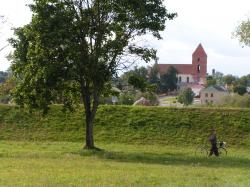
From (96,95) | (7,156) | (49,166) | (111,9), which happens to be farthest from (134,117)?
(49,166)

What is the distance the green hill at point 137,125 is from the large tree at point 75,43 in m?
10.3

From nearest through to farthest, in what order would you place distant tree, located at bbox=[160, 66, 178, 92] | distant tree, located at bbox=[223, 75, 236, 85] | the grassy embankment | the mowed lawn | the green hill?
the mowed lawn
the grassy embankment
the green hill
distant tree, located at bbox=[160, 66, 178, 92]
distant tree, located at bbox=[223, 75, 236, 85]

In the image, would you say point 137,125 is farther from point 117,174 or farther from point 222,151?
point 117,174

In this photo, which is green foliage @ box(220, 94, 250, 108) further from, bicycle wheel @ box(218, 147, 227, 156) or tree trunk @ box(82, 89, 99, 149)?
tree trunk @ box(82, 89, 99, 149)

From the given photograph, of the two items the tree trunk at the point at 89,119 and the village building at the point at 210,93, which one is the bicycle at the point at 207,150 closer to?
the tree trunk at the point at 89,119

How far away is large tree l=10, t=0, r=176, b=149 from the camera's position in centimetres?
3219

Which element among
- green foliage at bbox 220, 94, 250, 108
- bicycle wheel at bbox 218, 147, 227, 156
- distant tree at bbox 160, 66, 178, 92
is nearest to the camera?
bicycle wheel at bbox 218, 147, 227, 156

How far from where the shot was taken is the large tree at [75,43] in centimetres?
3219

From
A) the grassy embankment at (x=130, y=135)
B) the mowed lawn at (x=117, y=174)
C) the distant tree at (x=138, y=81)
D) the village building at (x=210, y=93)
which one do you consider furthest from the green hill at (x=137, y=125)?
the village building at (x=210, y=93)

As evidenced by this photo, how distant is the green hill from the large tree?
33.7 ft

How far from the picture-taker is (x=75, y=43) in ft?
107

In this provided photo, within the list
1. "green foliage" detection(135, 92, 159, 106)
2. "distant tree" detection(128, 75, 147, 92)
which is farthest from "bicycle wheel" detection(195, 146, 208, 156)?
"distant tree" detection(128, 75, 147, 92)

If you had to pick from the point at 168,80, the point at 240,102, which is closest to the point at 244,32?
the point at 240,102

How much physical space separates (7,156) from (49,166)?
23.9 feet
